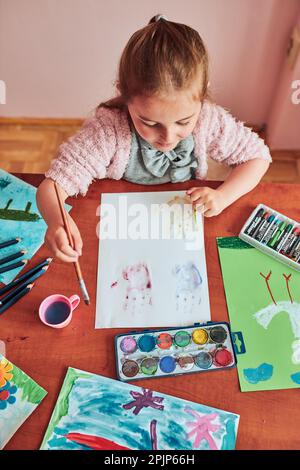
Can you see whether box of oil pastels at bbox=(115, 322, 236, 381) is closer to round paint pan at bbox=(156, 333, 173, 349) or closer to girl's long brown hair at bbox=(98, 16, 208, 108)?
round paint pan at bbox=(156, 333, 173, 349)

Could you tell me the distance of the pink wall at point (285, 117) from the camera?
57.3 inches

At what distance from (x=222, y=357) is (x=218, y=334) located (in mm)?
40

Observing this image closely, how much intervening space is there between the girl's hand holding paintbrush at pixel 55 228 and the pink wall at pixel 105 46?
793 millimetres

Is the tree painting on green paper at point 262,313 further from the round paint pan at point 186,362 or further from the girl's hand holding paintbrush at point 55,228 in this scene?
the girl's hand holding paintbrush at point 55,228

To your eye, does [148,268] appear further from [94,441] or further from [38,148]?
[38,148]

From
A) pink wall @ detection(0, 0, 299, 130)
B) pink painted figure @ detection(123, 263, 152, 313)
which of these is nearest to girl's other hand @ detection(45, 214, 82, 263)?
pink painted figure @ detection(123, 263, 152, 313)

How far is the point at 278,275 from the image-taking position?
2.56ft

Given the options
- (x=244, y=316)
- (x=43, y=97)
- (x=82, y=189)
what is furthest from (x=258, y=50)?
(x=244, y=316)

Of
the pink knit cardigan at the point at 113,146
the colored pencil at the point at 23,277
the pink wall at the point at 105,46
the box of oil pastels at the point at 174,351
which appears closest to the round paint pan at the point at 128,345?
the box of oil pastels at the point at 174,351

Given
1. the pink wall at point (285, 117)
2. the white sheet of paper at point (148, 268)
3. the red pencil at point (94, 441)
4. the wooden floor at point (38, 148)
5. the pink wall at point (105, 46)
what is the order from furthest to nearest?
1. the wooden floor at point (38, 148)
2. the pink wall at point (285, 117)
3. the pink wall at point (105, 46)
4. the white sheet of paper at point (148, 268)
5. the red pencil at point (94, 441)

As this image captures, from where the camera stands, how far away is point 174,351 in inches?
27.8

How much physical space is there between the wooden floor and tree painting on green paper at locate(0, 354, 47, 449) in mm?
1160

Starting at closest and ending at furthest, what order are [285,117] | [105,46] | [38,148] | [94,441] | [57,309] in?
[94,441] < [57,309] < [105,46] < [285,117] < [38,148]

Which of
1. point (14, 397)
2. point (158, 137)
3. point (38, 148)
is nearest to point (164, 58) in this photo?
point (158, 137)
